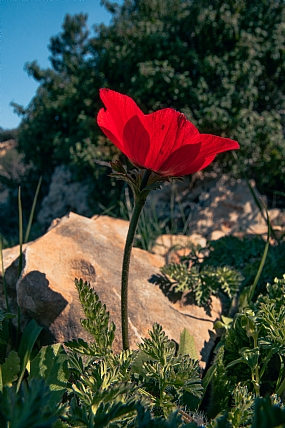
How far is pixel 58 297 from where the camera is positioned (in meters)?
1.57

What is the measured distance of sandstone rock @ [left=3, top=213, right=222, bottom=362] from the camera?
1563 millimetres

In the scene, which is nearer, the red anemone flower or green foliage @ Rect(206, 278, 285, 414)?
the red anemone flower

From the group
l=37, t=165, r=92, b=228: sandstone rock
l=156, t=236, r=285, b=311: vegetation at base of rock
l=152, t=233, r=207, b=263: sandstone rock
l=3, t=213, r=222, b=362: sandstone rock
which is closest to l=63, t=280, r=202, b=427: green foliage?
l=3, t=213, r=222, b=362: sandstone rock

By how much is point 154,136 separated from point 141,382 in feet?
2.55

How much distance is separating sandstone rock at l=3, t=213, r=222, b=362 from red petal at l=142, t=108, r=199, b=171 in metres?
0.82

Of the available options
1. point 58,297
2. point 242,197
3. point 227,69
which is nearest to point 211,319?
point 58,297

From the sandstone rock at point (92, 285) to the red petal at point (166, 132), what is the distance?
0.82m

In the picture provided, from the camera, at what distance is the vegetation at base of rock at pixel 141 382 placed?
738 mm

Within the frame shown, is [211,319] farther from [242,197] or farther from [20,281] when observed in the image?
[242,197]

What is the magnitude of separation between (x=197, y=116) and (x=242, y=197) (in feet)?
4.40

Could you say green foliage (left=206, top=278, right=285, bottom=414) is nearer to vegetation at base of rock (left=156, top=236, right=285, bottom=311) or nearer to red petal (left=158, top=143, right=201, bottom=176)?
vegetation at base of rock (left=156, top=236, right=285, bottom=311)

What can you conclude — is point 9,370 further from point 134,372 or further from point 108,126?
point 108,126

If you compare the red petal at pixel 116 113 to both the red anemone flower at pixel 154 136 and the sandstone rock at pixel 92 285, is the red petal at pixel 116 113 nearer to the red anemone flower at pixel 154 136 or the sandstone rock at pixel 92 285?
the red anemone flower at pixel 154 136

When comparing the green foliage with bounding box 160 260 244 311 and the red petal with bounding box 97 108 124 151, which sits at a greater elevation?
the red petal with bounding box 97 108 124 151
